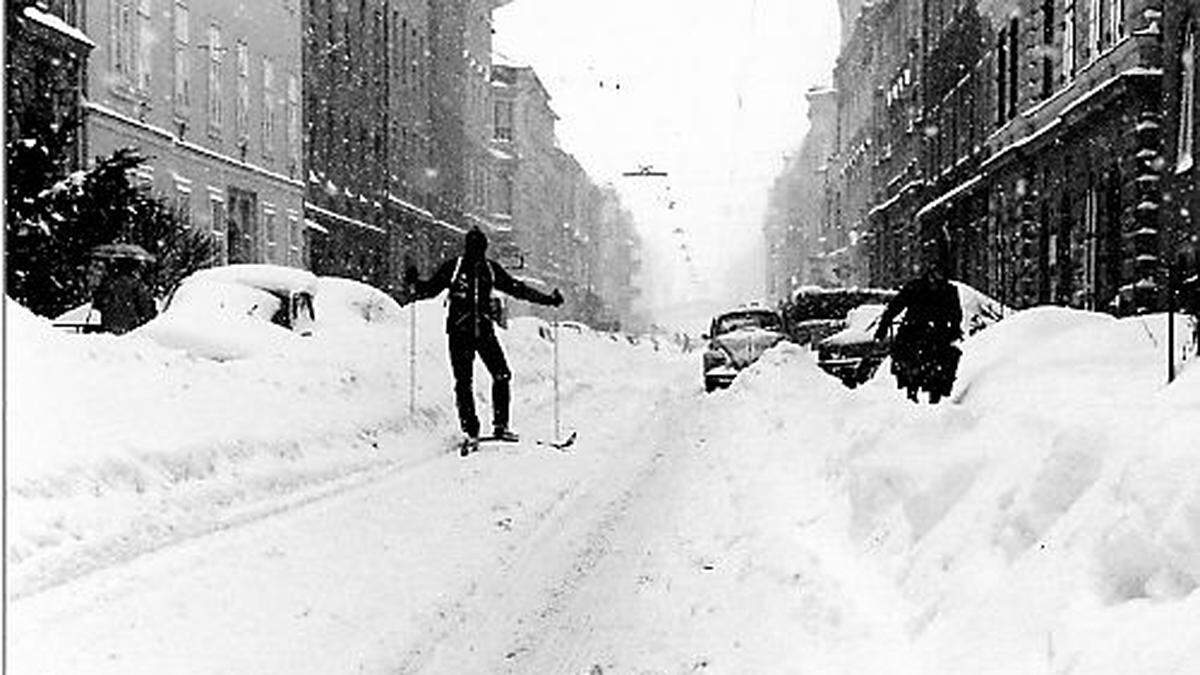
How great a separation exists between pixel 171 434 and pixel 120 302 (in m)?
5.11

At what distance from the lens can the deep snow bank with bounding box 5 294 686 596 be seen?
6562mm

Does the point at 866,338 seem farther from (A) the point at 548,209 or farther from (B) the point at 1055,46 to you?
(A) the point at 548,209

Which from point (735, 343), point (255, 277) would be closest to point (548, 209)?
point (735, 343)

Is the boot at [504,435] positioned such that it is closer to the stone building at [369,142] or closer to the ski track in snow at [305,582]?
the ski track in snow at [305,582]

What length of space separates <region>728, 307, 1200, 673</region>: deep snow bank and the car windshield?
47.5 ft

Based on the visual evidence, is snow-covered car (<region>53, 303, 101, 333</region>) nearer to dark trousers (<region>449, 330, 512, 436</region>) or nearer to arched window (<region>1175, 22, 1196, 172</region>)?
dark trousers (<region>449, 330, 512, 436</region>)

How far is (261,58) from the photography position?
24672 millimetres

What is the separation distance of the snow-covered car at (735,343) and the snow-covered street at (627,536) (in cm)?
1088

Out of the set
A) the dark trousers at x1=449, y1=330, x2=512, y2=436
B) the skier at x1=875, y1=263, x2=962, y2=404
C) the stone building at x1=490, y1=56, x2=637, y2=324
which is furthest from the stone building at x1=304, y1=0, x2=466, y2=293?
the skier at x1=875, y1=263, x2=962, y2=404

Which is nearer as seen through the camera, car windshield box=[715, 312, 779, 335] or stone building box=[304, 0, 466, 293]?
stone building box=[304, 0, 466, 293]

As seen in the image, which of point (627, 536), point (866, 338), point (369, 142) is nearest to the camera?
point (627, 536)

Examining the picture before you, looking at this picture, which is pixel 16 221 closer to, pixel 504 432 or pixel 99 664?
pixel 504 432

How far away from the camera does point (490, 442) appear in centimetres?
1189

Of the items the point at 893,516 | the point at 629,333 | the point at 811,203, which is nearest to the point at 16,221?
the point at 811,203
